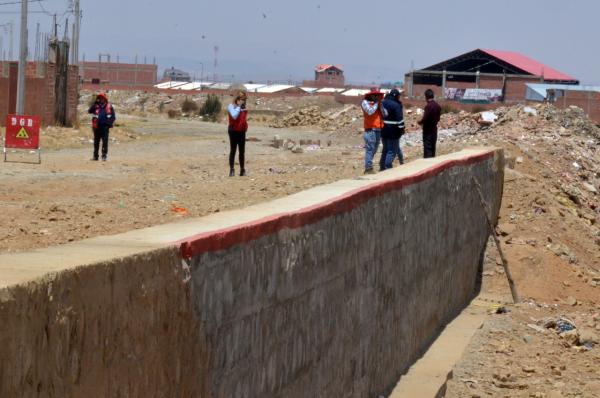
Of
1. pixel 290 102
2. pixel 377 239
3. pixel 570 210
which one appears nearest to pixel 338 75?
pixel 290 102

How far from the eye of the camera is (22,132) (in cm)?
2447

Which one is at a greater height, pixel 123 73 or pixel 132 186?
pixel 123 73

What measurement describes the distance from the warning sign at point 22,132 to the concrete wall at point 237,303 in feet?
45.9

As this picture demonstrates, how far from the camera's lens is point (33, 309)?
3896mm

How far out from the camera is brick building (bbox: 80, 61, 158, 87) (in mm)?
123562

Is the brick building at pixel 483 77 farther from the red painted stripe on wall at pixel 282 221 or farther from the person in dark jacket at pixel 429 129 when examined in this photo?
the red painted stripe on wall at pixel 282 221

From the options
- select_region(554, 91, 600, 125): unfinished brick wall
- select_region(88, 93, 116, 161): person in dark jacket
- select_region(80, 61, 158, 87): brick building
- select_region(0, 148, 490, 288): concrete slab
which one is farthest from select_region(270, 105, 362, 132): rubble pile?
select_region(80, 61, 158, 87): brick building

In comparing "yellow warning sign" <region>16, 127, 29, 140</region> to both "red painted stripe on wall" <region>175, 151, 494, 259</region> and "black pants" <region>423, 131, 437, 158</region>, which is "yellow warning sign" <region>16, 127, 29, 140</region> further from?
"red painted stripe on wall" <region>175, 151, 494, 259</region>

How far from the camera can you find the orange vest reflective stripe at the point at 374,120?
64.0 ft

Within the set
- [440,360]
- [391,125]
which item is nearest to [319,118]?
[391,125]

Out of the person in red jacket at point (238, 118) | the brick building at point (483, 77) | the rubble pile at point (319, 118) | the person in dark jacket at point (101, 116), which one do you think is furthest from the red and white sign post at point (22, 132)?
the brick building at point (483, 77)

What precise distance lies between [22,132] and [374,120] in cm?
844

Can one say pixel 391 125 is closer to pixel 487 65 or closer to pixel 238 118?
pixel 238 118

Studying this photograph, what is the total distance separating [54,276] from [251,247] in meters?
2.19
